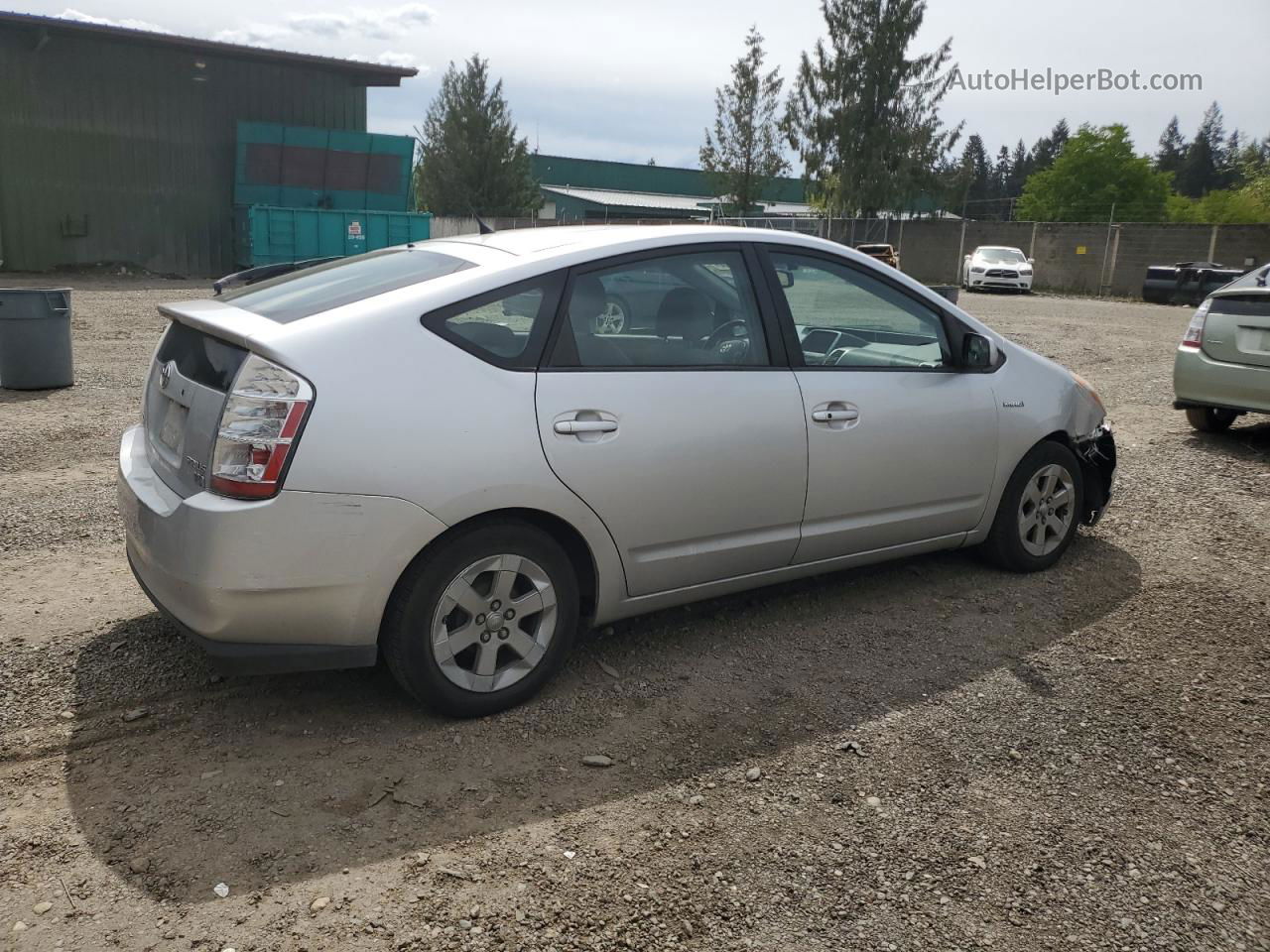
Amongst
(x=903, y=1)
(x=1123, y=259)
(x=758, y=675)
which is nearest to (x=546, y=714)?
(x=758, y=675)

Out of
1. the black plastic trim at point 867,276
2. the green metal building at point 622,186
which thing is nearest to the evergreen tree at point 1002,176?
the green metal building at point 622,186

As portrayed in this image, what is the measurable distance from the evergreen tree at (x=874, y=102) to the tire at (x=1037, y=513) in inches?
1533

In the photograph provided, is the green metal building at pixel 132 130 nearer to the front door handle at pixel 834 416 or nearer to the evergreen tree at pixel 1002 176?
the front door handle at pixel 834 416

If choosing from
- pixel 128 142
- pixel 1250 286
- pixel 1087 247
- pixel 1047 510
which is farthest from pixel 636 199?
pixel 1047 510

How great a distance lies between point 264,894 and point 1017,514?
3641 millimetres

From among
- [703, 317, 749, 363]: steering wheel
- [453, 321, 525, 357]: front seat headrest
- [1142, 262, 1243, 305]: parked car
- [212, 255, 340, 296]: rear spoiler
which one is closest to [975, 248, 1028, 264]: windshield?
[1142, 262, 1243, 305]: parked car

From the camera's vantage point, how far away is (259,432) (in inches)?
116

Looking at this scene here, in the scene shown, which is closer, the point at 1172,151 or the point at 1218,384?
the point at 1218,384

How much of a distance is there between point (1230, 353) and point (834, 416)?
5340 millimetres

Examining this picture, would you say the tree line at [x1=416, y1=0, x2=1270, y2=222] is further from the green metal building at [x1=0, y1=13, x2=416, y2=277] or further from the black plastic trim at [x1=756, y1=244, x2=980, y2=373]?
the black plastic trim at [x1=756, y1=244, x2=980, y2=373]

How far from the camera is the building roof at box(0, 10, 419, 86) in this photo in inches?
960

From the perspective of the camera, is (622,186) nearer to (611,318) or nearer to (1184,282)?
(1184,282)

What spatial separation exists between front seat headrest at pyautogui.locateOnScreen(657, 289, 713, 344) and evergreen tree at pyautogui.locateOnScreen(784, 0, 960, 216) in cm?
4017

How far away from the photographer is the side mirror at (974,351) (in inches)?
176
